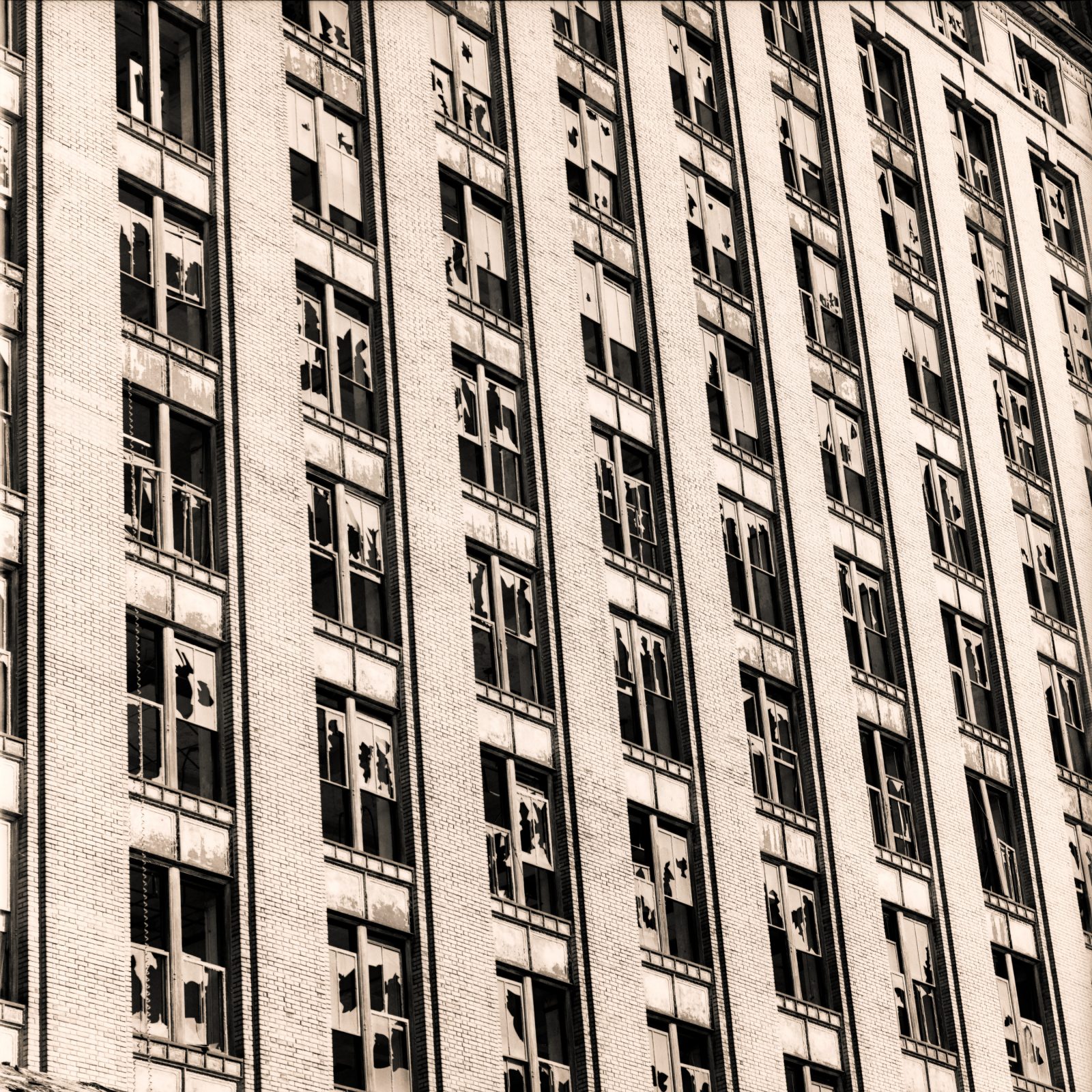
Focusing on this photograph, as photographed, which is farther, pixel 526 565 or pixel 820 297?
pixel 820 297

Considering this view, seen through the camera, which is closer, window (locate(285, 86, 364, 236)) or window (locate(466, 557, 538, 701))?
window (locate(466, 557, 538, 701))

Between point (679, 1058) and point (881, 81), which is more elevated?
point (881, 81)

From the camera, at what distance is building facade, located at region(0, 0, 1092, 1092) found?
110ft

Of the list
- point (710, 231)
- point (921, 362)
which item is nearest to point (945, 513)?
point (921, 362)

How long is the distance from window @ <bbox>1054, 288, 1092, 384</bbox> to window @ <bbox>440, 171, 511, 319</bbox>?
19567 mm

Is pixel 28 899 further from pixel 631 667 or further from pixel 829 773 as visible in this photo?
pixel 829 773

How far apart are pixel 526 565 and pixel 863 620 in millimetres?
9911

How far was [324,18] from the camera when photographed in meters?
43.2

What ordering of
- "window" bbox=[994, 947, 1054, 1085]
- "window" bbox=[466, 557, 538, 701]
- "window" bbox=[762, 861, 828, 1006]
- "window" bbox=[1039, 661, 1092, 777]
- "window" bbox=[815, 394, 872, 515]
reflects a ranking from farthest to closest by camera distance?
"window" bbox=[1039, 661, 1092, 777], "window" bbox=[815, 394, 872, 515], "window" bbox=[994, 947, 1054, 1085], "window" bbox=[762, 861, 828, 1006], "window" bbox=[466, 557, 538, 701]

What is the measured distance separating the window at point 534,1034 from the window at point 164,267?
11.4 meters

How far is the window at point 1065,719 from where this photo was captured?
52.0m

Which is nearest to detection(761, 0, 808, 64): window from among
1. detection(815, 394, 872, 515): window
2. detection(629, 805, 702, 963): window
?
detection(815, 394, 872, 515): window

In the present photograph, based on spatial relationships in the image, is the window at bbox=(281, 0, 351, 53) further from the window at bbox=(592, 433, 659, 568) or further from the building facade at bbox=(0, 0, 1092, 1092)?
the window at bbox=(592, 433, 659, 568)

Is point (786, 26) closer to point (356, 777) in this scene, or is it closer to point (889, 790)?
point (889, 790)
